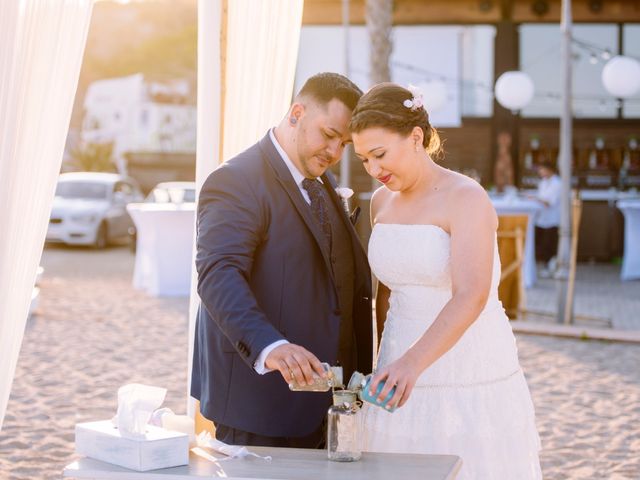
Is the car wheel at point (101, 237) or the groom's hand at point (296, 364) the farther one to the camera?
the car wheel at point (101, 237)

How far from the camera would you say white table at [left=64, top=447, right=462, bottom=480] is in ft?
8.79

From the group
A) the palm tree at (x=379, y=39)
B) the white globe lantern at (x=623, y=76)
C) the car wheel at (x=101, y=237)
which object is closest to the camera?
the white globe lantern at (x=623, y=76)

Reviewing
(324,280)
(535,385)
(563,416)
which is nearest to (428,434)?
(324,280)

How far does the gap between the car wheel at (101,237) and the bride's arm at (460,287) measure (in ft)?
57.6

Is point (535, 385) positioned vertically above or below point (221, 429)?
below

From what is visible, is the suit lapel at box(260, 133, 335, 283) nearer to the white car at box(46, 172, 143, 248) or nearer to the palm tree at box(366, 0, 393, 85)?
the palm tree at box(366, 0, 393, 85)

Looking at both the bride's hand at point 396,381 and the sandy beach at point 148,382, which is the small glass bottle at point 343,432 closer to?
the bride's hand at point 396,381

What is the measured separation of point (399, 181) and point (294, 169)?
1.05 feet

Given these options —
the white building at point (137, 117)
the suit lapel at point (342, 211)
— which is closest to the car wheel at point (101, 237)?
the white building at point (137, 117)

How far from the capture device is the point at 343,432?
2.83 m

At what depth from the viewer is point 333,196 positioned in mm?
3469

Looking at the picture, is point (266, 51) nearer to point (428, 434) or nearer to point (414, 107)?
point (414, 107)

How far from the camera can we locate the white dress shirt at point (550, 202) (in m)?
15.7

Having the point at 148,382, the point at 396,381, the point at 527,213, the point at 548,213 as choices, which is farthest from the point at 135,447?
the point at 548,213
